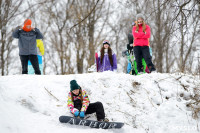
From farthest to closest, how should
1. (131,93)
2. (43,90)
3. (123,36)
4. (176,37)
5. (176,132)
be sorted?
(123,36), (131,93), (43,90), (176,37), (176,132)

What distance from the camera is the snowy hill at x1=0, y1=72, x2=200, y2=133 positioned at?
3.03 metres

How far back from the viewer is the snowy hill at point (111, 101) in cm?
303

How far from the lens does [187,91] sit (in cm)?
430

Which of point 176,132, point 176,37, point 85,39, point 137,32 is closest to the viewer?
point 176,132

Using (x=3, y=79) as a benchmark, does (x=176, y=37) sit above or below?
above

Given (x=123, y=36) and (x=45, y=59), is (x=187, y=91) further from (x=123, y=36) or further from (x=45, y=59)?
(x=45, y=59)

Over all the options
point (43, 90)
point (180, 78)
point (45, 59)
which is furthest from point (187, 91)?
point (45, 59)

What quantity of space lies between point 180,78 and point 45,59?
764 inches

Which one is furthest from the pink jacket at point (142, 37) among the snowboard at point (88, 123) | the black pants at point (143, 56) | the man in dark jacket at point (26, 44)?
the man in dark jacket at point (26, 44)

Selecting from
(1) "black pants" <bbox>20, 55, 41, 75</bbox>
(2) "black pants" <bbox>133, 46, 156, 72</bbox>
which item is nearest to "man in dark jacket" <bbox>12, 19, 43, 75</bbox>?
(1) "black pants" <bbox>20, 55, 41, 75</bbox>

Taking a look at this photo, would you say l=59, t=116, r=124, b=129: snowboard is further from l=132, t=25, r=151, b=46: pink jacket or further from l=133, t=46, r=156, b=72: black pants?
l=132, t=25, r=151, b=46: pink jacket

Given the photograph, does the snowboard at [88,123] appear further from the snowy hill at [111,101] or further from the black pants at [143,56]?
the black pants at [143,56]

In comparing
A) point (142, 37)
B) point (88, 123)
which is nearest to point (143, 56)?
point (142, 37)

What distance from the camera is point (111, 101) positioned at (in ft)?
13.1
